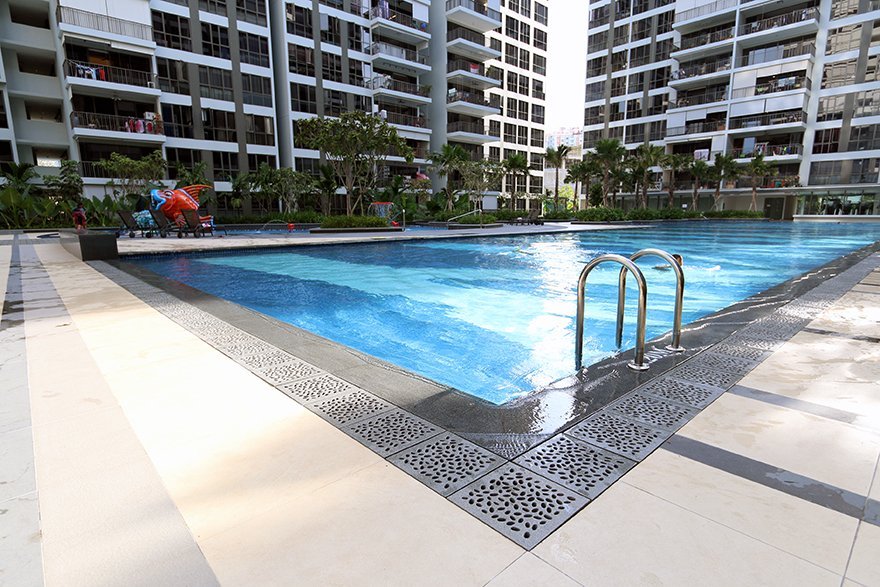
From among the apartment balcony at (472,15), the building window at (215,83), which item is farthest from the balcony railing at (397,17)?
the building window at (215,83)

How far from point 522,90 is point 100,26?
43.6 m

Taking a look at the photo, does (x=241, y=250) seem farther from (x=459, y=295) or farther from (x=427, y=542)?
(x=427, y=542)

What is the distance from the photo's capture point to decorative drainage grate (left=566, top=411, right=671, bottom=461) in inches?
98.6

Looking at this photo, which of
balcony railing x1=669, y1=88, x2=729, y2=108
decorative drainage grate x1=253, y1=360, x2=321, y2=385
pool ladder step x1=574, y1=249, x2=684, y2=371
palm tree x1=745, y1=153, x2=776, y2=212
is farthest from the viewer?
balcony railing x1=669, y1=88, x2=729, y2=108

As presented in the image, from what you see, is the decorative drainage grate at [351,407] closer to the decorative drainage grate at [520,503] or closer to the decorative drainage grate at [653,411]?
the decorative drainage grate at [520,503]

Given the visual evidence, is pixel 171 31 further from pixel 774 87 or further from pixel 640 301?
pixel 774 87

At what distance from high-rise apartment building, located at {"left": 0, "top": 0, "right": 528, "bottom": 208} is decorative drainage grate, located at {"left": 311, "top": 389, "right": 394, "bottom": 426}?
32.6 m

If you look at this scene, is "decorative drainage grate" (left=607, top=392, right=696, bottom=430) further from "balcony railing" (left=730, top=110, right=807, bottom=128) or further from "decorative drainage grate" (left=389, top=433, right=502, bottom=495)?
"balcony railing" (left=730, top=110, right=807, bottom=128)

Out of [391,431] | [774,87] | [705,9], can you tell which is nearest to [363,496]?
[391,431]

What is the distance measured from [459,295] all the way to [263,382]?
21.1 feet

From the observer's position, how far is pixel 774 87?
4200 centimetres

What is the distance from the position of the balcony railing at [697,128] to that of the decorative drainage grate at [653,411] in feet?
172

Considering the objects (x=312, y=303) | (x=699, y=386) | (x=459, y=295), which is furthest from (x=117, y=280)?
(x=699, y=386)

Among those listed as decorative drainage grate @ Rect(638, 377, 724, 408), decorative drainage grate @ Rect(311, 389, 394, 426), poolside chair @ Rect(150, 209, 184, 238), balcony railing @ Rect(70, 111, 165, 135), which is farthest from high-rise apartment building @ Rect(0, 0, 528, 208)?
decorative drainage grate @ Rect(638, 377, 724, 408)
